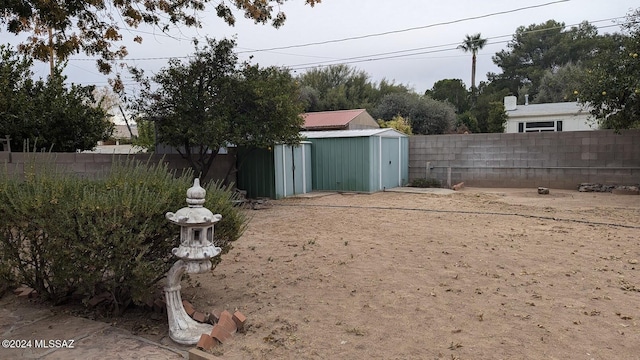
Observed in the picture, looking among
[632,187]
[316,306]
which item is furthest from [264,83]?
[632,187]

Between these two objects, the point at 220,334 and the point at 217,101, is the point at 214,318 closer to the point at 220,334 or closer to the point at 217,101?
the point at 220,334

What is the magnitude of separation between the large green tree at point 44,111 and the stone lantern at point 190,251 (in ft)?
23.9

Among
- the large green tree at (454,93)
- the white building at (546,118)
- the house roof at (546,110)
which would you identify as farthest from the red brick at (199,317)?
the large green tree at (454,93)

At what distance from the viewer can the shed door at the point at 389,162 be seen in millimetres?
13102

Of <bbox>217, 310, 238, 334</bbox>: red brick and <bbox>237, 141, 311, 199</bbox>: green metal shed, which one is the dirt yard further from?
<bbox>237, 141, 311, 199</bbox>: green metal shed

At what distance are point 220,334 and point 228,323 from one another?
121 millimetres

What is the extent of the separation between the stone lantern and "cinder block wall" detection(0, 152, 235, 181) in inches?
91.0

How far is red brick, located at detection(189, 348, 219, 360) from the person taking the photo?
2781mm

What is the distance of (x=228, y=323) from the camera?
3.15m

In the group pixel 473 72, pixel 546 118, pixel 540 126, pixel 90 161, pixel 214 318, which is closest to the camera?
pixel 214 318

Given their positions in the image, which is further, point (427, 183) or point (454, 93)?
point (454, 93)

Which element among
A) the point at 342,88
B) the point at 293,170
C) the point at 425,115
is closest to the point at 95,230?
the point at 293,170

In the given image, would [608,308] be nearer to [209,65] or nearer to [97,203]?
[97,203]

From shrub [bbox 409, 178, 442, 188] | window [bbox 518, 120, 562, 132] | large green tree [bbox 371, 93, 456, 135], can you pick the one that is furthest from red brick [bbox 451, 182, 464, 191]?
large green tree [bbox 371, 93, 456, 135]
